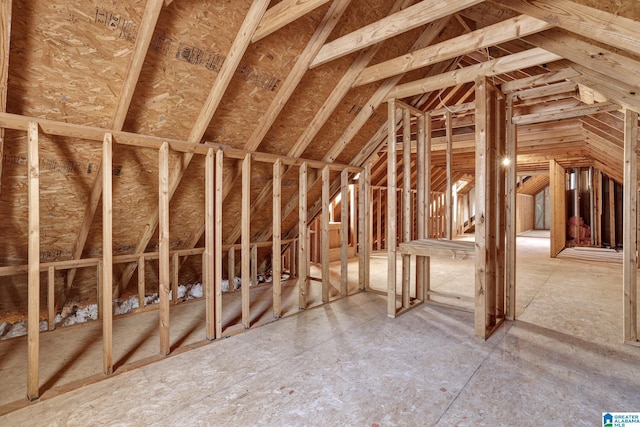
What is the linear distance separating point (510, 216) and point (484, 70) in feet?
5.31

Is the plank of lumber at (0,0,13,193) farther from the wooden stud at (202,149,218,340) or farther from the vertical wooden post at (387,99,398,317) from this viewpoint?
the vertical wooden post at (387,99,398,317)

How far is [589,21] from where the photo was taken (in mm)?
1804

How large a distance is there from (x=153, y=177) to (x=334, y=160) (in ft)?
7.74

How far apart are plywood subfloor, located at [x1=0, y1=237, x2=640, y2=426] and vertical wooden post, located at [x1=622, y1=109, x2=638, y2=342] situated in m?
0.31

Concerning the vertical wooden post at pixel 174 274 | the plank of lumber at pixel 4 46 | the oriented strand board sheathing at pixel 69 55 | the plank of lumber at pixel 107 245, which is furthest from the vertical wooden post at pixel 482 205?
the vertical wooden post at pixel 174 274

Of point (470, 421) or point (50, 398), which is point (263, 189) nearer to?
point (50, 398)

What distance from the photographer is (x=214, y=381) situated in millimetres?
2289

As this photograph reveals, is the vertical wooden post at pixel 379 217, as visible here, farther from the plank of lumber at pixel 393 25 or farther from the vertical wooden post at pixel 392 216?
the plank of lumber at pixel 393 25

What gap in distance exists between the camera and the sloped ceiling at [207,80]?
2.02 meters

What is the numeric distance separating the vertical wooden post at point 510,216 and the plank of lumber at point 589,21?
1.63 metres

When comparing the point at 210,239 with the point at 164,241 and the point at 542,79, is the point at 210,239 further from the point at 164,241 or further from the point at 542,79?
the point at 542,79

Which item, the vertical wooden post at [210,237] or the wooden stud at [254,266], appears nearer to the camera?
the vertical wooden post at [210,237]

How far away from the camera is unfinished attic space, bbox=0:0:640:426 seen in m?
2.02

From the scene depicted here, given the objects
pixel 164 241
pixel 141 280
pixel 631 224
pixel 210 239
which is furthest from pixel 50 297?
pixel 631 224
